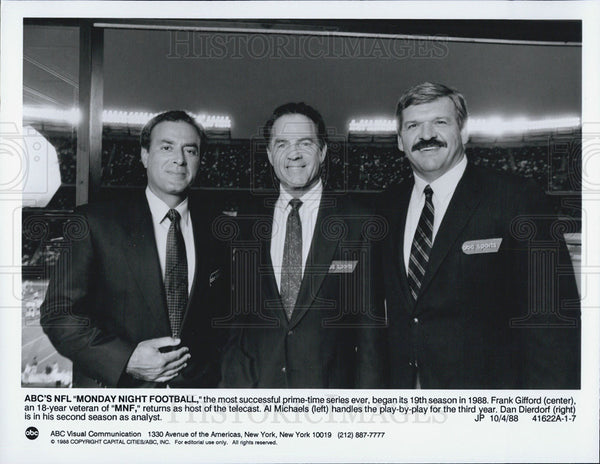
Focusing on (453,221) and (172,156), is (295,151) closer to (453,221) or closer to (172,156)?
(172,156)

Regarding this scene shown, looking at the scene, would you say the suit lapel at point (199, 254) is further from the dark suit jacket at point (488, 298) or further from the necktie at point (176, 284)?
the dark suit jacket at point (488, 298)

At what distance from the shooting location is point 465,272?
7.39ft

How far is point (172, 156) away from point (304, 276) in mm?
756

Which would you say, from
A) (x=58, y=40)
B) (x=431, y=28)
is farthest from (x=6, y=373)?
(x=431, y=28)

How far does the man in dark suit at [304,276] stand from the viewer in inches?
90.8

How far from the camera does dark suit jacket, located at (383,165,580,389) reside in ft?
7.40

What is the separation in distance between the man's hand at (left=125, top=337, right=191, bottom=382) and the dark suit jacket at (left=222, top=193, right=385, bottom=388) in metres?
0.24

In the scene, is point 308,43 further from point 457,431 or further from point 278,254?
point 457,431

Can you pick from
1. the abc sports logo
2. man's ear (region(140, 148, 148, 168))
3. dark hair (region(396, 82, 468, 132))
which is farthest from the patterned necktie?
the abc sports logo

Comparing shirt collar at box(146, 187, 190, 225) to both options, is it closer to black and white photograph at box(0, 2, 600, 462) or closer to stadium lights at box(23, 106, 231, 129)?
black and white photograph at box(0, 2, 600, 462)

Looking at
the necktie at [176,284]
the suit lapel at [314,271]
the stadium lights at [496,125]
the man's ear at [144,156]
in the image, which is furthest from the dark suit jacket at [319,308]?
the man's ear at [144,156]

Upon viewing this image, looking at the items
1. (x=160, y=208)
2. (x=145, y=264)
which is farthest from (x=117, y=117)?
(x=145, y=264)

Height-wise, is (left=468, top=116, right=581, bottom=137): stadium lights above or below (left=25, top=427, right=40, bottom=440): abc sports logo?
above

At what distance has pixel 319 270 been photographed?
231 centimetres
